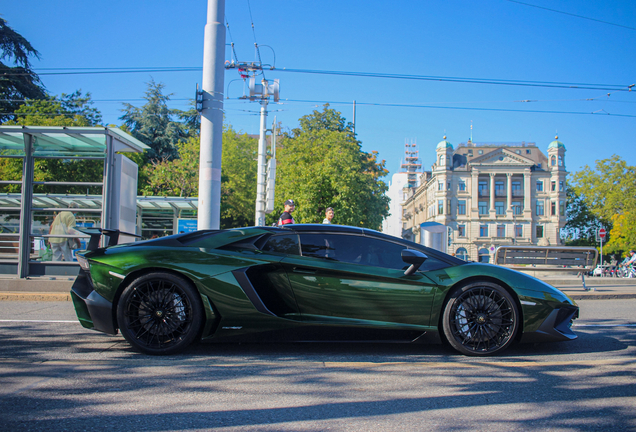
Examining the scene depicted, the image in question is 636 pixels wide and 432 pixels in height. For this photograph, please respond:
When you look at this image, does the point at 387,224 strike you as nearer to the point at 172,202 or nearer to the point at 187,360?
the point at 172,202

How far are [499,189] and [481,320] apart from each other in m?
81.7

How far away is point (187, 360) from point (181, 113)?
4829 cm

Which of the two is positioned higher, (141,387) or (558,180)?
(558,180)

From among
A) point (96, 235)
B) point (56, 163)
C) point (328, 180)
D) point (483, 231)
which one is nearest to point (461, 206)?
point (483, 231)

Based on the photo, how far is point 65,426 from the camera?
2.57m

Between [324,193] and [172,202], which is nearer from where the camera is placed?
[172,202]

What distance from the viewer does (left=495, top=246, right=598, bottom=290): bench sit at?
11719 mm

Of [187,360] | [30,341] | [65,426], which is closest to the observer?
[65,426]

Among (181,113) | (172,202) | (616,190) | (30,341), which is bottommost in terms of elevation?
(30,341)

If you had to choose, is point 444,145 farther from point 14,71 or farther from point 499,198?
point 14,71

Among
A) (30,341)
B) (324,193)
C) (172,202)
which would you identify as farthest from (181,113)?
(30,341)

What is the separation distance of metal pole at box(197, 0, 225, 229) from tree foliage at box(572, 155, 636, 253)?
55943mm

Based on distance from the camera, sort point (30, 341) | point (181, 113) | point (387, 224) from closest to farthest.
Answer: point (30, 341) < point (181, 113) < point (387, 224)

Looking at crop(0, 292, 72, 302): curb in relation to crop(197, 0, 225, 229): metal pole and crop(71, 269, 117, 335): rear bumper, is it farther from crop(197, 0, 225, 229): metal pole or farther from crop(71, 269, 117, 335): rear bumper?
crop(71, 269, 117, 335): rear bumper
